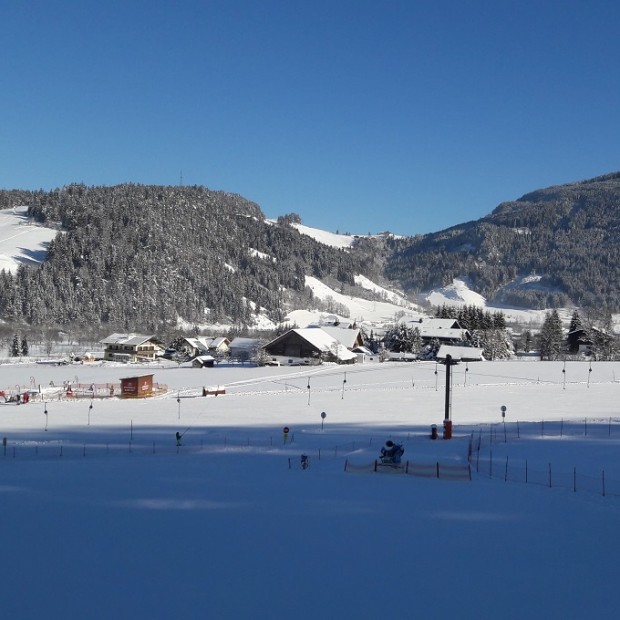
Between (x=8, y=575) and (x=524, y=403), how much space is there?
34.1 meters

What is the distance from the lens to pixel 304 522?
46.7ft

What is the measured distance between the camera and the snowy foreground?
34.1 ft

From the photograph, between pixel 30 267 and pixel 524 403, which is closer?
pixel 524 403

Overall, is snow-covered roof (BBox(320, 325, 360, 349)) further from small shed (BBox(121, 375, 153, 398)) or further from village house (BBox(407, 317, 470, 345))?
small shed (BBox(121, 375, 153, 398))

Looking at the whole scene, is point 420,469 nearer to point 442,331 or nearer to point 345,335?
point 345,335

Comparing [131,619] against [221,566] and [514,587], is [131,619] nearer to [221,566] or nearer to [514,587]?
[221,566]

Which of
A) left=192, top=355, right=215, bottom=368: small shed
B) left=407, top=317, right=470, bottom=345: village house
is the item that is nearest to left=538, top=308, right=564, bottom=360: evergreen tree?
left=407, top=317, right=470, bottom=345: village house

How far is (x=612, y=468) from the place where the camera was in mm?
19531

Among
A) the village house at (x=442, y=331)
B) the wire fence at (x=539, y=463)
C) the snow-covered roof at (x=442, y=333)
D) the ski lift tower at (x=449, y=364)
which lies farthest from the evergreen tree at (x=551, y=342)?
the wire fence at (x=539, y=463)

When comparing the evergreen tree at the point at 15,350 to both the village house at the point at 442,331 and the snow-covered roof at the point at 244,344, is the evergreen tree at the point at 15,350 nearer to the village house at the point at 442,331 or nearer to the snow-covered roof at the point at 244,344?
the snow-covered roof at the point at 244,344

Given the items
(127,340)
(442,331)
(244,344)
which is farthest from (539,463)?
(127,340)

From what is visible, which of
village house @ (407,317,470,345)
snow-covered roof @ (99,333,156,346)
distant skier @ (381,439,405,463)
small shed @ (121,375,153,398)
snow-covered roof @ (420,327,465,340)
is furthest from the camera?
snow-covered roof @ (99,333,156,346)

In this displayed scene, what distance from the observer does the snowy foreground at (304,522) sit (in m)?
10.4

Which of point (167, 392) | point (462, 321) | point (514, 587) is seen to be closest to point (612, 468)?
point (514, 587)
